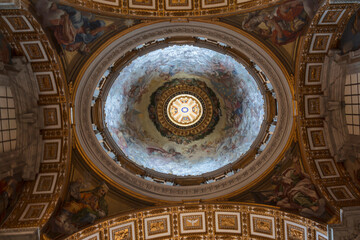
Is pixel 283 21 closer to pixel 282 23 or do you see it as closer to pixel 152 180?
pixel 282 23

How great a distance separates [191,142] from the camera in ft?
67.6

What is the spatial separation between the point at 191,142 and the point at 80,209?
29.3ft

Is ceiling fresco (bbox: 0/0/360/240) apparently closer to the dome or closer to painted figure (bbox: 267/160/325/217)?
painted figure (bbox: 267/160/325/217)

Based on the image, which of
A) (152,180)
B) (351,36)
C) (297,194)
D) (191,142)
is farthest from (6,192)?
(351,36)

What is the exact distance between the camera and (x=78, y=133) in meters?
14.2

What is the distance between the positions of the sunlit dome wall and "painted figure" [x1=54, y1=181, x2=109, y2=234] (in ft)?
11.0

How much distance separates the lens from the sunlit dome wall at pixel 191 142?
17250mm

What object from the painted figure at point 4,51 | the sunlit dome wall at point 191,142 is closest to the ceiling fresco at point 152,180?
the painted figure at point 4,51

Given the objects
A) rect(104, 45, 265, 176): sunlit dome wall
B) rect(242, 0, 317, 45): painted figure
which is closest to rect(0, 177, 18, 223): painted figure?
rect(104, 45, 265, 176): sunlit dome wall

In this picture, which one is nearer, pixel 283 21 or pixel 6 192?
pixel 6 192

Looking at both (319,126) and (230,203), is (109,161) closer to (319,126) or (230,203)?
(230,203)

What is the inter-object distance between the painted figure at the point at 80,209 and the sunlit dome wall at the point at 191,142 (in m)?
3.35

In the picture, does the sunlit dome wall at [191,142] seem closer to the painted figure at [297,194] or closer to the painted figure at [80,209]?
the painted figure at [297,194]

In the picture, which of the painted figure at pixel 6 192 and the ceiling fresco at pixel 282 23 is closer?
the painted figure at pixel 6 192
